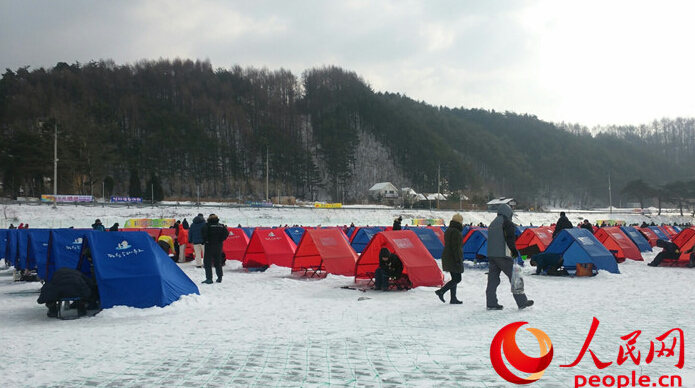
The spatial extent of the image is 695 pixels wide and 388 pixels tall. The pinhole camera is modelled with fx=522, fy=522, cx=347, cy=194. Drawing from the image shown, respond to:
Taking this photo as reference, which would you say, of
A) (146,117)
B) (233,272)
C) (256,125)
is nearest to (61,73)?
(146,117)

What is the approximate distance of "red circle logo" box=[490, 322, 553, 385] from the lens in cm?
473

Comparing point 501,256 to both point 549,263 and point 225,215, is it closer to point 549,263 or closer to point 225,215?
point 549,263

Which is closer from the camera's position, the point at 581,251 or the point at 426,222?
the point at 581,251

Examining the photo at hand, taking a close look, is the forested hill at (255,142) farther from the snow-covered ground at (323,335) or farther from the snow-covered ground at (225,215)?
the snow-covered ground at (323,335)

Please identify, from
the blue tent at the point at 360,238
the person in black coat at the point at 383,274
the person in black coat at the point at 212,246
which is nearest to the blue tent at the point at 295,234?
the blue tent at the point at 360,238

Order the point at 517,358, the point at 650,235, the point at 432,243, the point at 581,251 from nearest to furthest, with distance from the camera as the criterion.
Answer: the point at 517,358 → the point at 581,251 → the point at 432,243 → the point at 650,235

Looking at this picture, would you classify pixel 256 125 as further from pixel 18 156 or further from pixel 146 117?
pixel 18 156

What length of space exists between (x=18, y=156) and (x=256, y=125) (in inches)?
2505

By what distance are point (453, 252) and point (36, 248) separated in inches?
387

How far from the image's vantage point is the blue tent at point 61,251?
10.2 metres

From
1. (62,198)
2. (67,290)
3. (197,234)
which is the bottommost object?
(67,290)

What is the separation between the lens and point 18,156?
59312 mm

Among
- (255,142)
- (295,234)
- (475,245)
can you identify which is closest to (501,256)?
(475,245)

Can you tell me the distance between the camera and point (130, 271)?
880cm
